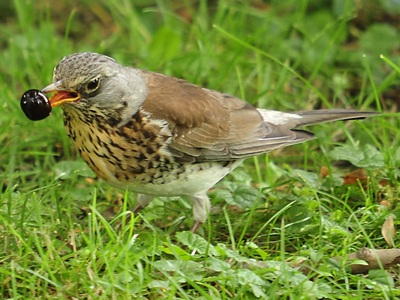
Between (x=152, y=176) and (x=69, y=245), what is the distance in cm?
61

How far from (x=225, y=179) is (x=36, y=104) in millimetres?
1726

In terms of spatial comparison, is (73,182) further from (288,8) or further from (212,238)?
(288,8)

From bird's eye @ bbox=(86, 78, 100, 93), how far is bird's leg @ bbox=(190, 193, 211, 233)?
930 millimetres

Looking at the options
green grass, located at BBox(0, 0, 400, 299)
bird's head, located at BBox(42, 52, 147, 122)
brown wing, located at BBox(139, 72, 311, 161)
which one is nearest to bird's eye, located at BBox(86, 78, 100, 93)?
bird's head, located at BBox(42, 52, 147, 122)

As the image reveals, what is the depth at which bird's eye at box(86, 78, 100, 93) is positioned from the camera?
496 centimetres

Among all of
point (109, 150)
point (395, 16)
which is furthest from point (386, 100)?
point (109, 150)

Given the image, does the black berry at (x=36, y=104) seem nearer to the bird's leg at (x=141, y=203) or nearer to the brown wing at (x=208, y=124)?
the brown wing at (x=208, y=124)

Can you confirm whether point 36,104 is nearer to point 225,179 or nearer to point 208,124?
point 208,124

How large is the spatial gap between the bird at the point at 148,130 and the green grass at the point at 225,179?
23cm

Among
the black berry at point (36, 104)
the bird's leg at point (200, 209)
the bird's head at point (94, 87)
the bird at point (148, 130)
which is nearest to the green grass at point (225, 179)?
the bird's leg at point (200, 209)

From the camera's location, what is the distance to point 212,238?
538 cm

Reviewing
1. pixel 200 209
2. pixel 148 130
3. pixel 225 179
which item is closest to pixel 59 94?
pixel 148 130

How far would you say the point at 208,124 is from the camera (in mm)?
5570

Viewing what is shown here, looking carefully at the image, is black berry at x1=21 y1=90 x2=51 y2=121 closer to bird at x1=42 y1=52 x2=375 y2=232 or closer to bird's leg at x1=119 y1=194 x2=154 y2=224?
bird at x1=42 y1=52 x2=375 y2=232
